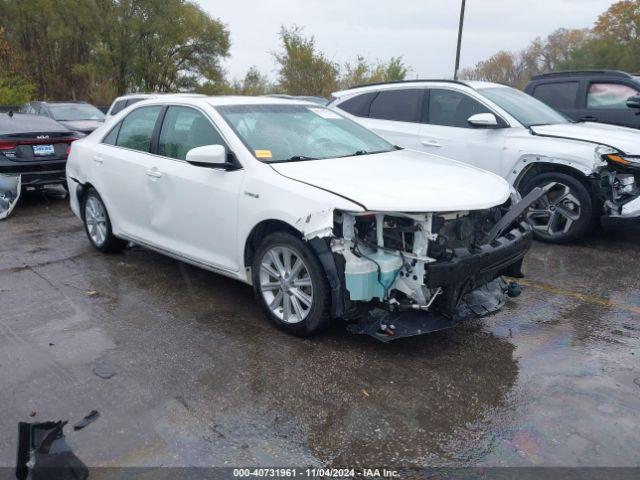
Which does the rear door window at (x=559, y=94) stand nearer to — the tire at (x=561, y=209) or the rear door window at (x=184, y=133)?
the tire at (x=561, y=209)

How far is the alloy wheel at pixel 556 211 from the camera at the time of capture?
670 centimetres

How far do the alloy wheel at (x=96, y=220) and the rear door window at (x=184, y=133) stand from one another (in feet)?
4.11

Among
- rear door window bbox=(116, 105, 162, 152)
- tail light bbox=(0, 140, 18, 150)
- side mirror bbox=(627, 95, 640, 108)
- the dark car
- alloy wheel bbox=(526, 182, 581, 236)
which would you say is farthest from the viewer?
the dark car

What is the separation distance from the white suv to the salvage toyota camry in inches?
84.1

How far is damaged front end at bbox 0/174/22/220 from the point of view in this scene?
8.24 meters

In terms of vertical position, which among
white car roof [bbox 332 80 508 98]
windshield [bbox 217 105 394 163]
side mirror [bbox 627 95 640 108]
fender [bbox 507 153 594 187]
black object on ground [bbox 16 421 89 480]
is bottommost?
black object on ground [bbox 16 421 89 480]

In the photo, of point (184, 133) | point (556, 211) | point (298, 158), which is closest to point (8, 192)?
point (184, 133)

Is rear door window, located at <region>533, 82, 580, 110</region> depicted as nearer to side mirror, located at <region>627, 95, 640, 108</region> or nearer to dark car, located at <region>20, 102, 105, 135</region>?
side mirror, located at <region>627, 95, 640, 108</region>

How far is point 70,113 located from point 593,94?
11.3 meters

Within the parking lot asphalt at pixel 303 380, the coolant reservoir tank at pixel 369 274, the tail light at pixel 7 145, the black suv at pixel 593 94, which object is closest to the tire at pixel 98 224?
the parking lot asphalt at pixel 303 380

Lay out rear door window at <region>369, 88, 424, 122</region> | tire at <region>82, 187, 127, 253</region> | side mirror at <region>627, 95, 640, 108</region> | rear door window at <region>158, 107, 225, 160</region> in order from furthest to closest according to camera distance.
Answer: side mirror at <region>627, 95, 640, 108</region> → rear door window at <region>369, 88, 424, 122</region> → tire at <region>82, 187, 127, 253</region> → rear door window at <region>158, 107, 225, 160</region>

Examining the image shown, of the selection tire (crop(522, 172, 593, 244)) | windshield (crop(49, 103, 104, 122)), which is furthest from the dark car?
tire (crop(522, 172, 593, 244))

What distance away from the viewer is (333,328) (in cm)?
446

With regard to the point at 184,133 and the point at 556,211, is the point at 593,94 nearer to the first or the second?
the point at 556,211
